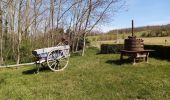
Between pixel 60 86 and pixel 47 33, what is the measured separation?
47.7 ft

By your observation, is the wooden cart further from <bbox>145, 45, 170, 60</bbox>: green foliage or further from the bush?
the bush

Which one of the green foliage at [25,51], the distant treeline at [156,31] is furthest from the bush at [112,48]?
the distant treeline at [156,31]

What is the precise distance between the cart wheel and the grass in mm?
522

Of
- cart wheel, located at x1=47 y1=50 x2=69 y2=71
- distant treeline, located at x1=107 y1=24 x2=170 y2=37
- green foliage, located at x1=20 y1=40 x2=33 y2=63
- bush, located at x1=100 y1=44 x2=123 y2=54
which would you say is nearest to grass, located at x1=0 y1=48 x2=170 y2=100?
cart wheel, located at x1=47 y1=50 x2=69 y2=71

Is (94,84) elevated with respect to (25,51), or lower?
lower

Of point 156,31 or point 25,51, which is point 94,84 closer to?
point 25,51

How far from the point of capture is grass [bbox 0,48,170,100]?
9.57m

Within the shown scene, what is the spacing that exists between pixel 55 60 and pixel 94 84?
3676mm

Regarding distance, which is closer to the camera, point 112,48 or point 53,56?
point 53,56

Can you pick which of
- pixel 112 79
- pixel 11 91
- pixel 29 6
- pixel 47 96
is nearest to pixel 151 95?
pixel 112 79

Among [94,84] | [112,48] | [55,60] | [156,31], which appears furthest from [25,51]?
[156,31]

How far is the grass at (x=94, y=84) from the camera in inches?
377

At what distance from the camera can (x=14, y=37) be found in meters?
24.6

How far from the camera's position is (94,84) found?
10.8 m
